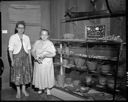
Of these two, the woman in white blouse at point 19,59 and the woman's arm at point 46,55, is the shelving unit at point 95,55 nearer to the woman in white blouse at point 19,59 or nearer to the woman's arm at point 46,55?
the woman's arm at point 46,55

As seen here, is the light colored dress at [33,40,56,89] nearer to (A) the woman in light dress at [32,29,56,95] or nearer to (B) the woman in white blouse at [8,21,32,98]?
(A) the woman in light dress at [32,29,56,95]

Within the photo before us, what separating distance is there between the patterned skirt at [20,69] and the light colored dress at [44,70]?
187mm

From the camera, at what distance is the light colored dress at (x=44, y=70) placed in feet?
10.9

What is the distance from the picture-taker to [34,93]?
363 cm

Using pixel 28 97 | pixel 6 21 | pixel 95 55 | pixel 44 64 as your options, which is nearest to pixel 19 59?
pixel 44 64

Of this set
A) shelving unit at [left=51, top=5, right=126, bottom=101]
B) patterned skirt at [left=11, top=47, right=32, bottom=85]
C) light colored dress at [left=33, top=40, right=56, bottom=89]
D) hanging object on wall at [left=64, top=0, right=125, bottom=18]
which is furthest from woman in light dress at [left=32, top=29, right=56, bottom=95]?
hanging object on wall at [left=64, top=0, right=125, bottom=18]

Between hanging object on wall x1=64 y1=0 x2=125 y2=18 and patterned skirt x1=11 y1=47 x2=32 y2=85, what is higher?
hanging object on wall x1=64 y1=0 x2=125 y2=18

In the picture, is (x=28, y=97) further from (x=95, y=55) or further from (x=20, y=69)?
(x=95, y=55)

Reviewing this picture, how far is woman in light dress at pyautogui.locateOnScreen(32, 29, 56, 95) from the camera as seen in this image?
333cm

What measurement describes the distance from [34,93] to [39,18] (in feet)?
Result: 5.29

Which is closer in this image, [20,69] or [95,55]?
[95,55]

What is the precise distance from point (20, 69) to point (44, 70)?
1.45 ft

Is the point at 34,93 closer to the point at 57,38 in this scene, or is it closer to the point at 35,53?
the point at 35,53

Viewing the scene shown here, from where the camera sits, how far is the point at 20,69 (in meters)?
3.35
